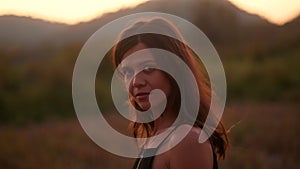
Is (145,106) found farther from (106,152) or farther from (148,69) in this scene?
(106,152)

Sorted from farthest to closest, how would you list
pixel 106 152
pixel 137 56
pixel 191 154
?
pixel 106 152 → pixel 137 56 → pixel 191 154

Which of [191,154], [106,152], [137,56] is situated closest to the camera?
[191,154]

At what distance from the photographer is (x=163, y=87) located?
0.97 m

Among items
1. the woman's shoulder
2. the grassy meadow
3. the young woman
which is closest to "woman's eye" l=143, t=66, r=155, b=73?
the young woman

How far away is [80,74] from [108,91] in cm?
196

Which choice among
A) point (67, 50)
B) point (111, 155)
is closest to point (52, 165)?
point (111, 155)

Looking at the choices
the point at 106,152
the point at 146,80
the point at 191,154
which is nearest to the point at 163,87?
the point at 146,80

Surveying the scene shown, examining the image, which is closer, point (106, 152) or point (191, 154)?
point (191, 154)

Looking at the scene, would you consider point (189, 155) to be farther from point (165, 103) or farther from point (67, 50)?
point (67, 50)

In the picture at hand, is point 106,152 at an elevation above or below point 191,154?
below

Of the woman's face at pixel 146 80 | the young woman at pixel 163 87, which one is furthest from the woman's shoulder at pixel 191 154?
the woman's face at pixel 146 80

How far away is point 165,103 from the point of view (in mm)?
982

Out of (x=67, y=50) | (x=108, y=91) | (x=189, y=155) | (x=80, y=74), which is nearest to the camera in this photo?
(x=189, y=155)

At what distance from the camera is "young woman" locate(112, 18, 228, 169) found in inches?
36.1
